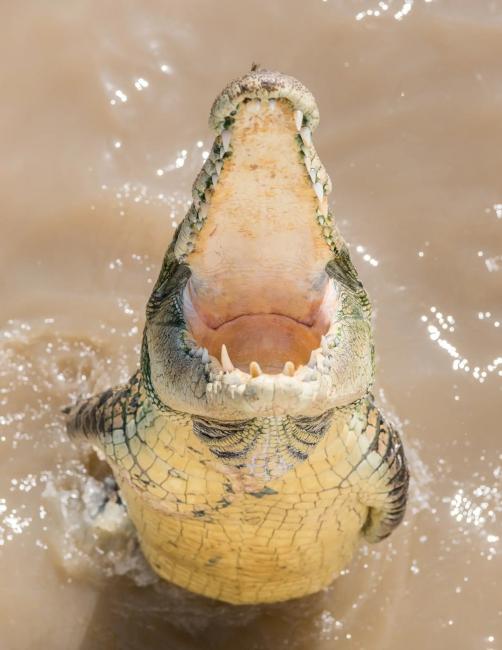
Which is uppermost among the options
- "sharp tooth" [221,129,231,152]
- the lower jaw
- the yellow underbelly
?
"sharp tooth" [221,129,231,152]

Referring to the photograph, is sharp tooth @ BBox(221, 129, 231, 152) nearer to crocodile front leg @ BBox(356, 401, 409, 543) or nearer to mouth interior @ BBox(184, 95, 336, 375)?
mouth interior @ BBox(184, 95, 336, 375)

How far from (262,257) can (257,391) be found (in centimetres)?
60

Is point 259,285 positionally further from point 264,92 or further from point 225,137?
point 264,92

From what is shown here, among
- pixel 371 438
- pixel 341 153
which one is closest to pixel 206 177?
pixel 371 438

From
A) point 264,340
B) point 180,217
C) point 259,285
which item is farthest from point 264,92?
point 180,217

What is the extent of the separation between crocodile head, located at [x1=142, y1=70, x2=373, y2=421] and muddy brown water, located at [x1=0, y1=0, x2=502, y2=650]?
52.5 inches

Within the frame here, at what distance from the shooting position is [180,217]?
466cm

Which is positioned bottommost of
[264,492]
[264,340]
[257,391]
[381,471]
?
[257,391]

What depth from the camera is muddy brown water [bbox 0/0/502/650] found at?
3.75 meters

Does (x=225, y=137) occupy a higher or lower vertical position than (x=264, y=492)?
higher

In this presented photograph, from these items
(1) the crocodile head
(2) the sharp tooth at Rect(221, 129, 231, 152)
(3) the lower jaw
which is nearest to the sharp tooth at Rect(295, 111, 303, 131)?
(1) the crocodile head

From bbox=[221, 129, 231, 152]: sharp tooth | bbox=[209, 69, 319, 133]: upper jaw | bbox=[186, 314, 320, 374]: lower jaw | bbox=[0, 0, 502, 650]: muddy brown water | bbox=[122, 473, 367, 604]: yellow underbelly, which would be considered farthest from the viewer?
bbox=[0, 0, 502, 650]: muddy brown water

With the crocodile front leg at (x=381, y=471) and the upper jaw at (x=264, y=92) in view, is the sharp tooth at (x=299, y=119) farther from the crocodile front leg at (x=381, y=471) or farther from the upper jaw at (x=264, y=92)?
the crocodile front leg at (x=381, y=471)

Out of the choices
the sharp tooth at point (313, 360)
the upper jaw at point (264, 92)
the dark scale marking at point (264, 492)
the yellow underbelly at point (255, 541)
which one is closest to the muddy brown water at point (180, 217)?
the yellow underbelly at point (255, 541)
